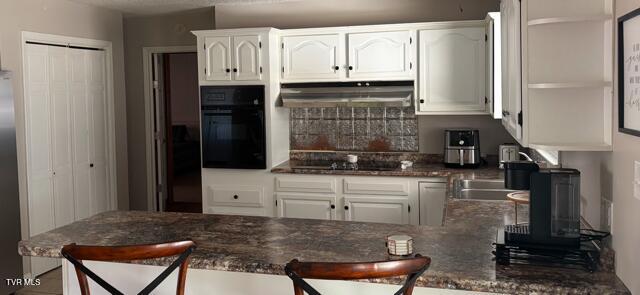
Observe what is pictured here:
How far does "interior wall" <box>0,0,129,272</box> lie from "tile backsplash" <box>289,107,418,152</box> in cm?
185

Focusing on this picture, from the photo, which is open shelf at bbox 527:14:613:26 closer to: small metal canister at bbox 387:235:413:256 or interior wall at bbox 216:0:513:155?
small metal canister at bbox 387:235:413:256

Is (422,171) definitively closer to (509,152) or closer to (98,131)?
(509,152)

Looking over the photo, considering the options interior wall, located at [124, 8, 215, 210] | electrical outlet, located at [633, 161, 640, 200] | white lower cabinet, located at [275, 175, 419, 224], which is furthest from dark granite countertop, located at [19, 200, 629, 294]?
interior wall, located at [124, 8, 215, 210]

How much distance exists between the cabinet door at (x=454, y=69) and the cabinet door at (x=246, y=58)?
1357 millimetres

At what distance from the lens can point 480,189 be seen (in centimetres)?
414

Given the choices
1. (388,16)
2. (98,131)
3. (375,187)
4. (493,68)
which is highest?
(388,16)

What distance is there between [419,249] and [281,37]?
320 cm

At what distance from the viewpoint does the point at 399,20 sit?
195 inches

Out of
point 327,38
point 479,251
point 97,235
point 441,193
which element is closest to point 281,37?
point 327,38

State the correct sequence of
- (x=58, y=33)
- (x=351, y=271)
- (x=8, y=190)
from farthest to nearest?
(x=58, y=33), (x=8, y=190), (x=351, y=271)

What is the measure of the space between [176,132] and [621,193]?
6.92m

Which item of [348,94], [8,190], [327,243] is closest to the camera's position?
[327,243]

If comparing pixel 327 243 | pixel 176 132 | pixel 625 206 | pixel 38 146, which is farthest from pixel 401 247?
pixel 176 132

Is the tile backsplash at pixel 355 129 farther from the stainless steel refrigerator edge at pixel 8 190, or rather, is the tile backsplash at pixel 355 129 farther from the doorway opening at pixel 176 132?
the stainless steel refrigerator edge at pixel 8 190
